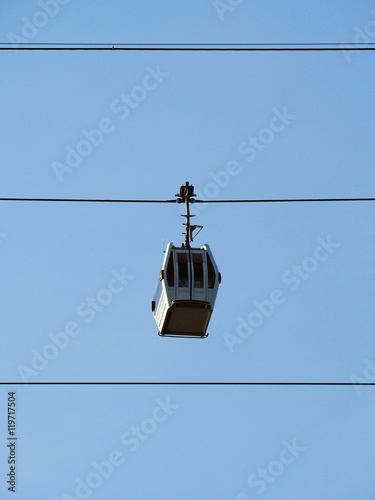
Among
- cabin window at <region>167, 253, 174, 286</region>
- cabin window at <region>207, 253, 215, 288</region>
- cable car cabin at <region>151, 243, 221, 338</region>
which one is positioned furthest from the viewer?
cabin window at <region>207, 253, 215, 288</region>

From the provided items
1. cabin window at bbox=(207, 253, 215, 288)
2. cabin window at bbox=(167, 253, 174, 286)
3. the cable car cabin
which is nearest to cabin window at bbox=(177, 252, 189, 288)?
the cable car cabin

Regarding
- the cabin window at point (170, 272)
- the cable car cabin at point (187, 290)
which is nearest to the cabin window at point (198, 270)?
the cable car cabin at point (187, 290)

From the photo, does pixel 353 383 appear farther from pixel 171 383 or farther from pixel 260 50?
pixel 260 50

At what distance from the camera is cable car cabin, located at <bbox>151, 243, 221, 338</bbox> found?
22.4 meters

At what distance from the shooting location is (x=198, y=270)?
22.9 meters

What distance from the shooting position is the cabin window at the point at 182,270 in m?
22.7

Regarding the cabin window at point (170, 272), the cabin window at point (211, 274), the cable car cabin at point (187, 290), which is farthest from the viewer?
the cabin window at point (211, 274)

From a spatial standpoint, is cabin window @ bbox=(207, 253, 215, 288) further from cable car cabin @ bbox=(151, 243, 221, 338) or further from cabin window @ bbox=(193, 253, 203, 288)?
cabin window @ bbox=(193, 253, 203, 288)

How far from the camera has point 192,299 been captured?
22469mm

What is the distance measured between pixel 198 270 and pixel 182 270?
367 mm

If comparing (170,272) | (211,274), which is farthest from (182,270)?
(211,274)

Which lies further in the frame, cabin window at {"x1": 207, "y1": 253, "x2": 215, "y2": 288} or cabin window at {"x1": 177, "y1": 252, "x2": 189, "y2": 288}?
cabin window at {"x1": 207, "y1": 253, "x2": 215, "y2": 288}

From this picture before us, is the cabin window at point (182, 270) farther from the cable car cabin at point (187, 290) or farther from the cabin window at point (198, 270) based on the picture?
the cabin window at point (198, 270)

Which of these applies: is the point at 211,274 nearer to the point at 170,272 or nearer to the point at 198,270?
the point at 198,270
